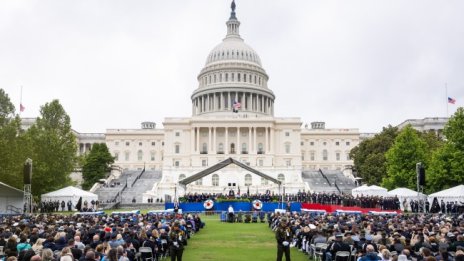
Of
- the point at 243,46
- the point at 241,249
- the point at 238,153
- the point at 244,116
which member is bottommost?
the point at 241,249

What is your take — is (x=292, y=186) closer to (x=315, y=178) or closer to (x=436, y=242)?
(x=315, y=178)

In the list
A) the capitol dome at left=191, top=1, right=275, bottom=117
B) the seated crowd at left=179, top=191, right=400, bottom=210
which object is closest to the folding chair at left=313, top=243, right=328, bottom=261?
the seated crowd at left=179, top=191, right=400, bottom=210

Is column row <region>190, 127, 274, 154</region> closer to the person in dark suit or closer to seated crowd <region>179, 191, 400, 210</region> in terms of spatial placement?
seated crowd <region>179, 191, 400, 210</region>

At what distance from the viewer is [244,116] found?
4434 inches

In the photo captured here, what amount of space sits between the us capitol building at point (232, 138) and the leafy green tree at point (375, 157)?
923 centimetres

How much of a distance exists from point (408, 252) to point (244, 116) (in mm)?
100055

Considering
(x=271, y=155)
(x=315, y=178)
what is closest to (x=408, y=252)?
(x=315, y=178)

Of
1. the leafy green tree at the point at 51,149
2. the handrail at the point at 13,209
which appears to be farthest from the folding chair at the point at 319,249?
the leafy green tree at the point at 51,149

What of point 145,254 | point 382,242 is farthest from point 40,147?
point 382,242

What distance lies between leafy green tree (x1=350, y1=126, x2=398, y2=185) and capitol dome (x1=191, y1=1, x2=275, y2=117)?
45849mm

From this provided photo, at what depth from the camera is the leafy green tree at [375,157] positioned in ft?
242

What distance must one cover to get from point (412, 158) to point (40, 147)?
43.2m

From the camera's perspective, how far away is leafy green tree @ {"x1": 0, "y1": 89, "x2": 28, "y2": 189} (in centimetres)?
4525

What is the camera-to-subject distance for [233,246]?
2264cm
